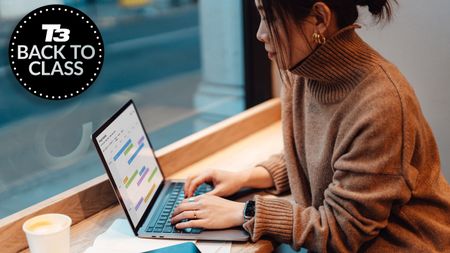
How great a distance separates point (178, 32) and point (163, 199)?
5849 mm

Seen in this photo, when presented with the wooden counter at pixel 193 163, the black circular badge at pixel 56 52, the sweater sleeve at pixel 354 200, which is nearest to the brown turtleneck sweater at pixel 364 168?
the sweater sleeve at pixel 354 200

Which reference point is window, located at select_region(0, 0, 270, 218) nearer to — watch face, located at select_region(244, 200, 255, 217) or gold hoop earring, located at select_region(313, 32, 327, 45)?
watch face, located at select_region(244, 200, 255, 217)

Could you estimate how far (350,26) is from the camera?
1143mm

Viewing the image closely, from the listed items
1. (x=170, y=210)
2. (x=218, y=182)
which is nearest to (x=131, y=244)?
(x=170, y=210)

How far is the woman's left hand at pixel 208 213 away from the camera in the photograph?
3.94 feet

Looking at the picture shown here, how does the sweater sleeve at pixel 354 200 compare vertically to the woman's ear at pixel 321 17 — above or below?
below

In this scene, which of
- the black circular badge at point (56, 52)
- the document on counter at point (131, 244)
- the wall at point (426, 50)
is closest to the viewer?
the document on counter at point (131, 244)

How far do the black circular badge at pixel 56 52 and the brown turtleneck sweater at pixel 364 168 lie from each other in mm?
542

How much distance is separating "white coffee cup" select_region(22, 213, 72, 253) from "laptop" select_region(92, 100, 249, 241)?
0.13 m

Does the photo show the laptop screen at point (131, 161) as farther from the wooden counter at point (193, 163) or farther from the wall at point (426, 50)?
the wall at point (426, 50)

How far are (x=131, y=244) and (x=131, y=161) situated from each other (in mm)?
208

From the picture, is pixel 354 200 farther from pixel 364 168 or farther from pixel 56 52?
pixel 56 52

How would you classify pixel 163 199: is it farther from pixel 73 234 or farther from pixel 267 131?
pixel 267 131

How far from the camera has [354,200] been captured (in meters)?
1.08
